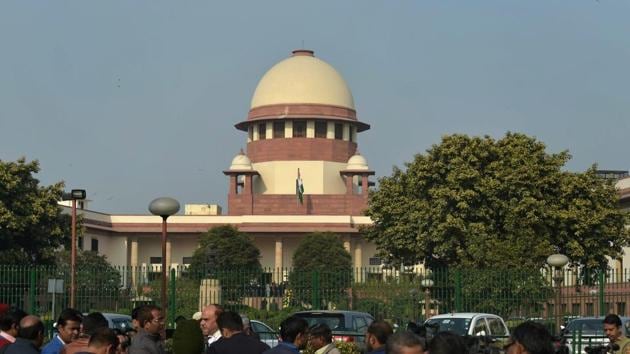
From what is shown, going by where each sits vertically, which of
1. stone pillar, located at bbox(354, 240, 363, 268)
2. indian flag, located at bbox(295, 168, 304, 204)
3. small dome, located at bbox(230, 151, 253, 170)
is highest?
small dome, located at bbox(230, 151, 253, 170)

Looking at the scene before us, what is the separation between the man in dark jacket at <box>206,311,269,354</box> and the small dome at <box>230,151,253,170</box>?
249 ft

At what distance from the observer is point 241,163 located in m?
85.8

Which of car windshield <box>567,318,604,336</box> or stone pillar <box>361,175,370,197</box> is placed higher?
stone pillar <box>361,175,370,197</box>

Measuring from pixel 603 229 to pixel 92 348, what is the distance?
37979 millimetres

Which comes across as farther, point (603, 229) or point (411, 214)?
point (411, 214)

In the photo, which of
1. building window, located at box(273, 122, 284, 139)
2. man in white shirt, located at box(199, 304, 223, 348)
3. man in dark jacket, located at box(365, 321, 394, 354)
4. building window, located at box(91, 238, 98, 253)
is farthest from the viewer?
building window, located at box(273, 122, 284, 139)

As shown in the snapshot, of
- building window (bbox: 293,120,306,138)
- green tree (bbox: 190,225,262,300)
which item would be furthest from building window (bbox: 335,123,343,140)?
green tree (bbox: 190,225,262,300)

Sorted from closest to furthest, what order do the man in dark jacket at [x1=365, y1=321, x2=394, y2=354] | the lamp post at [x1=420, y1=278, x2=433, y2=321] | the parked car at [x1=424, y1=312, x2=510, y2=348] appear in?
the man in dark jacket at [x1=365, y1=321, x2=394, y2=354]
the parked car at [x1=424, y1=312, x2=510, y2=348]
the lamp post at [x1=420, y1=278, x2=433, y2=321]

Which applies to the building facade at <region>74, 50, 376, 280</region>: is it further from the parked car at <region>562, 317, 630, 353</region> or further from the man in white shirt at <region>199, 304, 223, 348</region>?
the man in white shirt at <region>199, 304, 223, 348</region>

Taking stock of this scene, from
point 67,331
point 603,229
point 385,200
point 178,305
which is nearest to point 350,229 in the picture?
point 385,200

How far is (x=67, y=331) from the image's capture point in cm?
997

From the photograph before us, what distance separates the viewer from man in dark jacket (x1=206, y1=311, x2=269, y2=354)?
9544mm

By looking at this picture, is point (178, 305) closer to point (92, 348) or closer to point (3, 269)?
point (3, 269)

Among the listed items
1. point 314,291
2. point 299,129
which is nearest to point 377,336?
point 314,291
